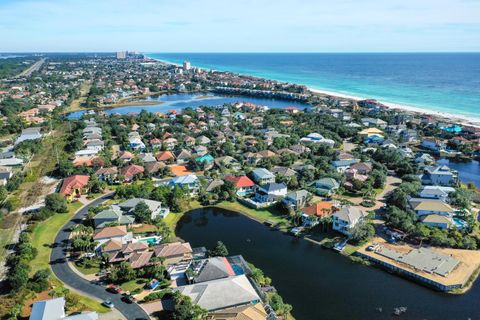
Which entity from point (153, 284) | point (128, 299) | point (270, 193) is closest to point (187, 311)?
point (128, 299)

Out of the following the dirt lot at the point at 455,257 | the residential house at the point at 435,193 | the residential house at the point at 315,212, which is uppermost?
the residential house at the point at 435,193

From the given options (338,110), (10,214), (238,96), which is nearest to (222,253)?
(10,214)

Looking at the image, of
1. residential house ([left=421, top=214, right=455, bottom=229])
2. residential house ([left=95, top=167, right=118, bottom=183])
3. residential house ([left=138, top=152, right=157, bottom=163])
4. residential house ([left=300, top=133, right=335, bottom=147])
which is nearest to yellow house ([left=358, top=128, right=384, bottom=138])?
residential house ([left=300, top=133, right=335, bottom=147])

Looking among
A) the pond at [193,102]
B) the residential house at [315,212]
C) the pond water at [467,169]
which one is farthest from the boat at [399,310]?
the pond at [193,102]

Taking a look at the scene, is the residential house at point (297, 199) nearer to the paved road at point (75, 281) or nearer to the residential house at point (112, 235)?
the residential house at point (112, 235)

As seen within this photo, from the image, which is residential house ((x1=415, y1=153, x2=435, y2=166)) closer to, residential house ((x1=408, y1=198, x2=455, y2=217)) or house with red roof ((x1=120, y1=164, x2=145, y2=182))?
residential house ((x1=408, y1=198, x2=455, y2=217))
